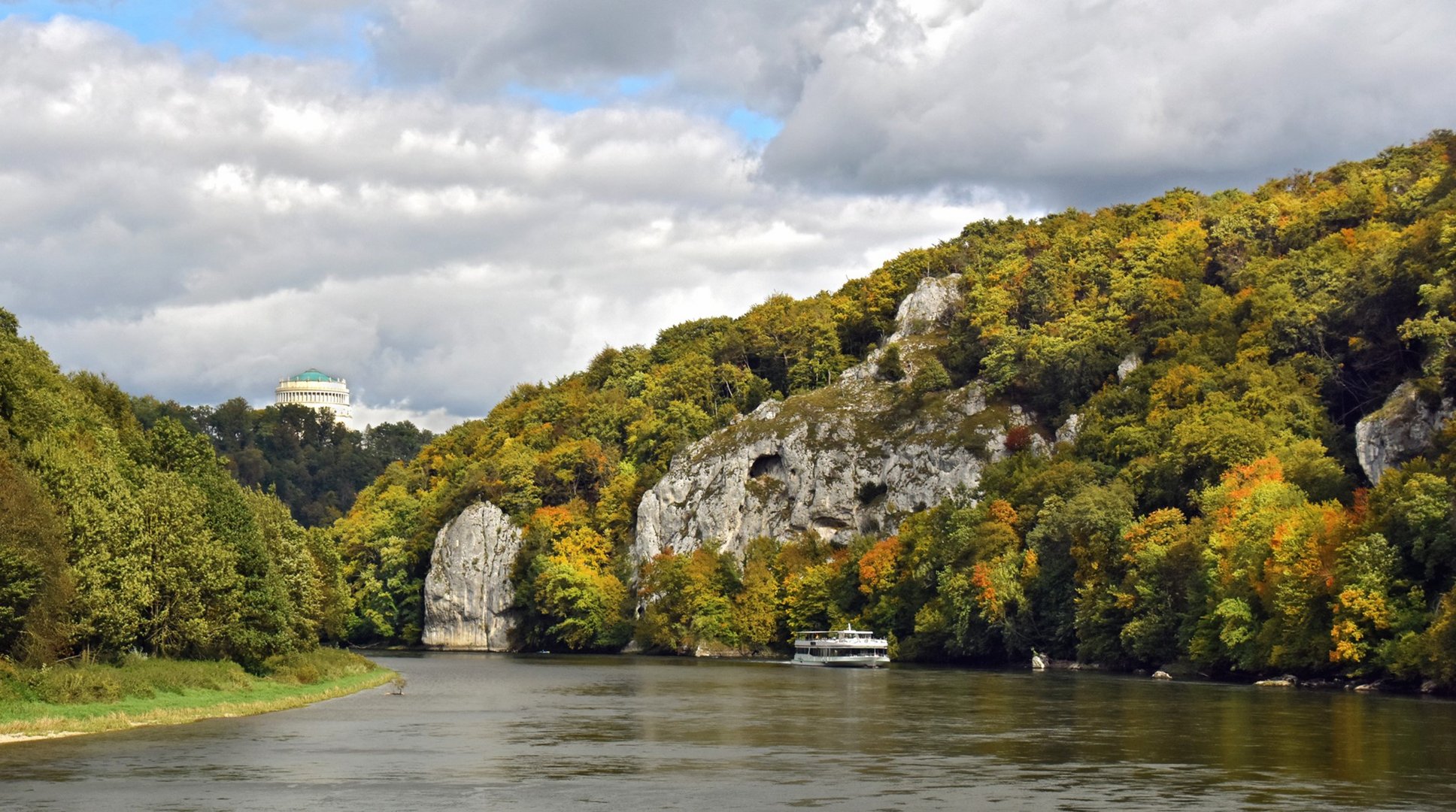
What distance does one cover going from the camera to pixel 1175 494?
126750 mm

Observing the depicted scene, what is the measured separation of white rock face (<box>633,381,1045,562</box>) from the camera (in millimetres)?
173500

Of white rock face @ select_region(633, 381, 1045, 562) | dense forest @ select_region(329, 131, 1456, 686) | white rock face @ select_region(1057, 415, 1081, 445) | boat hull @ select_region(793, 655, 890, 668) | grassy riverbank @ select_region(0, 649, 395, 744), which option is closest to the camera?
grassy riverbank @ select_region(0, 649, 395, 744)

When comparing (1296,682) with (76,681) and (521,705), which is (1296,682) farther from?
(76,681)

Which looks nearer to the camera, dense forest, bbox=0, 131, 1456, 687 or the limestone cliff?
dense forest, bbox=0, 131, 1456, 687

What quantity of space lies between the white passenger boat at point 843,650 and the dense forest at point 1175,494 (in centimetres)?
477

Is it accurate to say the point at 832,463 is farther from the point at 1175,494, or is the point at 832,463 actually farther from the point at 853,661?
the point at 1175,494

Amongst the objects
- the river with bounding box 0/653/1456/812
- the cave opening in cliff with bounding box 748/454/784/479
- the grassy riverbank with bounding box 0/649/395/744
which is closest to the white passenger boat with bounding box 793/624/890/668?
the cave opening in cliff with bounding box 748/454/784/479

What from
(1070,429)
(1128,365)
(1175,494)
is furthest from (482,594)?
(1175,494)

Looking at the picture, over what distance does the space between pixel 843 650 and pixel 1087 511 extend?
31891 mm

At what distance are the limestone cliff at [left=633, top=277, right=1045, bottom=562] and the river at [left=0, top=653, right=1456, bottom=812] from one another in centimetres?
8075

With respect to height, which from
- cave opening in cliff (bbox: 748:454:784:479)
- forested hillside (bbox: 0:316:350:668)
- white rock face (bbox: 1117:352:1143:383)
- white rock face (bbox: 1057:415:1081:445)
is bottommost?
forested hillside (bbox: 0:316:350:668)

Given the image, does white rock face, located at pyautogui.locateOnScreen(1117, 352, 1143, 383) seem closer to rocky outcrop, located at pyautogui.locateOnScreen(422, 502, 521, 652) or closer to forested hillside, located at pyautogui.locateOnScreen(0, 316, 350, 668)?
rocky outcrop, located at pyautogui.locateOnScreen(422, 502, 521, 652)

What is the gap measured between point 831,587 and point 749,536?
23.3 m

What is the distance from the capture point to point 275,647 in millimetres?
86500
